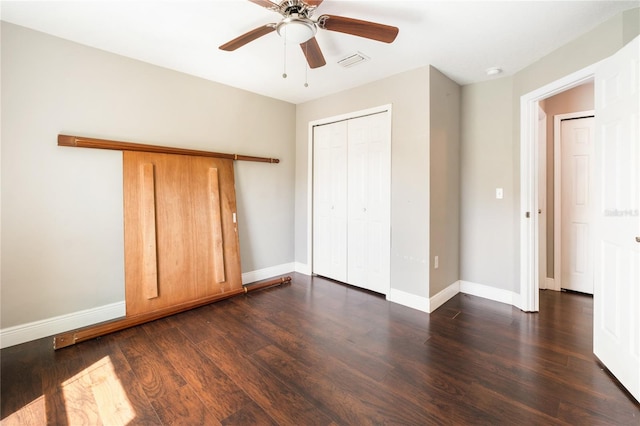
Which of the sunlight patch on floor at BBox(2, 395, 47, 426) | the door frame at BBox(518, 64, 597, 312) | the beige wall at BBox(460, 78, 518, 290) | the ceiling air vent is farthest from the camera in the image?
the beige wall at BBox(460, 78, 518, 290)

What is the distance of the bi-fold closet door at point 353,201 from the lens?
132 inches

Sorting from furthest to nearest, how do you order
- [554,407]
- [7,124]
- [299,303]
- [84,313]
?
1. [299,303]
2. [84,313]
3. [7,124]
4. [554,407]

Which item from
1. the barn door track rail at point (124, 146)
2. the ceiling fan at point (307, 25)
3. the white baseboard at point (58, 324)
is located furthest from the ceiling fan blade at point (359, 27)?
the white baseboard at point (58, 324)

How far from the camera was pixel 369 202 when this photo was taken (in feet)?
11.5

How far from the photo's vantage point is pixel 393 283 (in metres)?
3.23

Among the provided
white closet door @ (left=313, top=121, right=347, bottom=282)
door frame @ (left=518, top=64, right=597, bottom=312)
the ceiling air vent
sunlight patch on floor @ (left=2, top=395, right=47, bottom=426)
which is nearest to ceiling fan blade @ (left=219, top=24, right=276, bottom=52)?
the ceiling air vent

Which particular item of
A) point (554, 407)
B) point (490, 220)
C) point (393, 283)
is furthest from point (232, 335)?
point (490, 220)

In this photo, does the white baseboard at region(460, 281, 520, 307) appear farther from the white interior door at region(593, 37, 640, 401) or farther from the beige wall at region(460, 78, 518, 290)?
the white interior door at region(593, 37, 640, 401)

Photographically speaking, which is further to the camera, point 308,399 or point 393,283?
point 393,283

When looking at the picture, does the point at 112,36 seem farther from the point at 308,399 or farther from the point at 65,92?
the point at 308,399

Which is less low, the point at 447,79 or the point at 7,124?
the point at 447,79

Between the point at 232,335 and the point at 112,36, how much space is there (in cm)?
276

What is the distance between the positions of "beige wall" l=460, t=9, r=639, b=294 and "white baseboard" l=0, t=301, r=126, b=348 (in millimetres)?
3873

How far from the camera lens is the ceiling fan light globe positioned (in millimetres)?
1756
